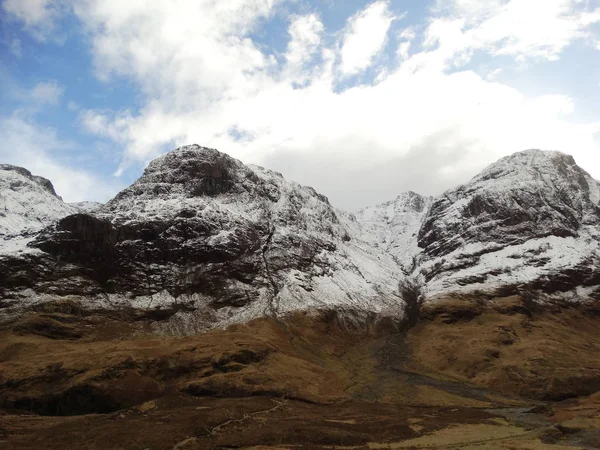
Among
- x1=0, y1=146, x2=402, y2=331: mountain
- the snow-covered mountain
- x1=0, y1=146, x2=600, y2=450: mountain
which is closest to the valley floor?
x1=0, y1=146, x2=600, y2=450: mountain

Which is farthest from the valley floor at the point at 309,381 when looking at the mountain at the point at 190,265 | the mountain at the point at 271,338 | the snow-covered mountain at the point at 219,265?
the snow-covered mountain at the point at 219,265

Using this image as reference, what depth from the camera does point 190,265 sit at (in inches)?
6560

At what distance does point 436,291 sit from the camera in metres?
178

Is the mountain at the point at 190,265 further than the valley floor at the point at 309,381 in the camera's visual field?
Yes

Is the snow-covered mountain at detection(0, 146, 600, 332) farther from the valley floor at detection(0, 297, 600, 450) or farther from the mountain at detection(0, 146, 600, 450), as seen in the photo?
the valley floor at detection(0, 297, 600, 450)

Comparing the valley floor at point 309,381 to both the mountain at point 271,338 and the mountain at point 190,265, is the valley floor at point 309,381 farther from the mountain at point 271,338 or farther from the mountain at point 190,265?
the mountain at point 190,265

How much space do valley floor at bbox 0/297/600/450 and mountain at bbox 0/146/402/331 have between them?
1001cm

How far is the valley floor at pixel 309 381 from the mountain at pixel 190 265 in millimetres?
10011

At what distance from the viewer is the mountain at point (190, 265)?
145875 millimetres

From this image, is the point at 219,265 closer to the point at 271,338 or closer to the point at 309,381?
the point at 271,338

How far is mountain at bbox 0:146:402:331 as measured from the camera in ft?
479

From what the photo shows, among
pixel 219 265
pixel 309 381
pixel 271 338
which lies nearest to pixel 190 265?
pixel 219 265

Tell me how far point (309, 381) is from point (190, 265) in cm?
7663

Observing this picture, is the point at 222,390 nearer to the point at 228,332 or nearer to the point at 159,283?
the point at 228,332
